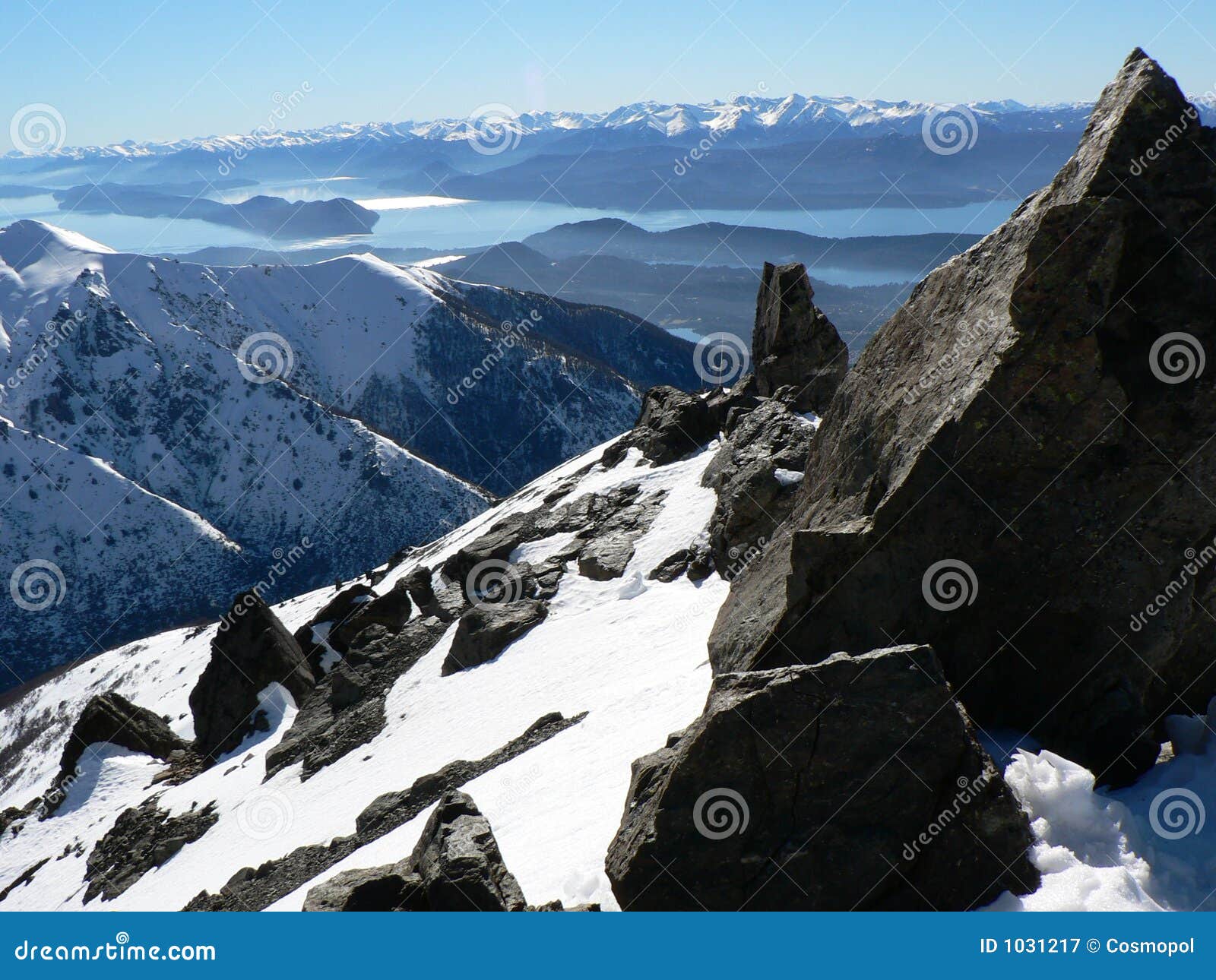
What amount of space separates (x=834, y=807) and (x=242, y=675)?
33870mm

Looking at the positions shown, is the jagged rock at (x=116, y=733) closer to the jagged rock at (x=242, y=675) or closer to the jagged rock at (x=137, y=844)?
the jagged rock at (x=242, y=675)

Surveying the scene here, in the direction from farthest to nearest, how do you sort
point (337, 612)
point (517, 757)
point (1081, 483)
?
point (337, 612)
point (517, 757)
point (1081, 483)

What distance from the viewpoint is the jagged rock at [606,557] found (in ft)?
95.2

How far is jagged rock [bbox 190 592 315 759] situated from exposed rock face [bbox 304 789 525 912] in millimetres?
26330

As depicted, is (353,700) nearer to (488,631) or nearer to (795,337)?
(488,631)

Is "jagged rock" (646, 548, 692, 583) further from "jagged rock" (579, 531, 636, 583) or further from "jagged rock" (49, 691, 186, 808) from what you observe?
"jagged rock" (49, 691, 186, 808)

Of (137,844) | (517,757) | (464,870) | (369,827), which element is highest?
(464,870)

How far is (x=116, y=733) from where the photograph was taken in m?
38.5

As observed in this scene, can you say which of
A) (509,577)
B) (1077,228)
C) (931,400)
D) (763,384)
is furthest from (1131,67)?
(763,384)

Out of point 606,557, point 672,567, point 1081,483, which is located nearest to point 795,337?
point 606,557

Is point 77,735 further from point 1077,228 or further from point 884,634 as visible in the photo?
point 1077,228

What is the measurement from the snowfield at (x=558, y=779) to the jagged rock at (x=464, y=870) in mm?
558

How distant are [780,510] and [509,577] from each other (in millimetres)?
12272

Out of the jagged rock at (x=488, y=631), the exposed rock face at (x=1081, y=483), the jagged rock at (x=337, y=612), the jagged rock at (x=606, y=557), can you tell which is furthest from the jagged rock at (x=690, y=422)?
the exposed rock face at (x=1081, y=483)
